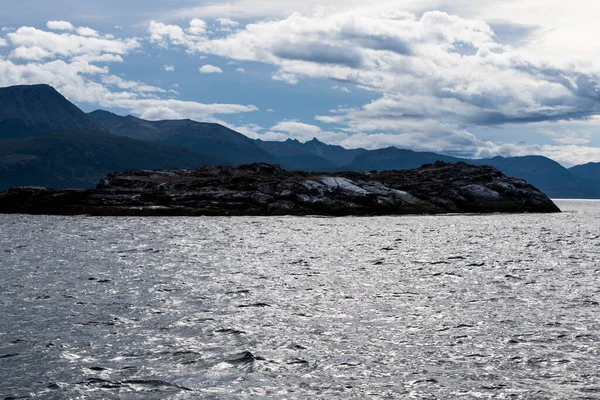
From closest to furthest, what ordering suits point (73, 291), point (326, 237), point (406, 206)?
point (73, 291) → point (326, 237) → point (406, 206)

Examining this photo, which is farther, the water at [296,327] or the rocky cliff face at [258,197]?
the rocky cliff face at [258,197]

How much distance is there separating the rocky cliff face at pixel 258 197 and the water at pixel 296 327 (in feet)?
304

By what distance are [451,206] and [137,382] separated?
167522mm

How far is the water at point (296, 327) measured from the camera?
777 inches

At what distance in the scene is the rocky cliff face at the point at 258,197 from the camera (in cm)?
15362

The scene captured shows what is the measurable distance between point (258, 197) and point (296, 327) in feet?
425

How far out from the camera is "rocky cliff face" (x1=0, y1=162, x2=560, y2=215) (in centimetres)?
15362

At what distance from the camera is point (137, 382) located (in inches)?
776

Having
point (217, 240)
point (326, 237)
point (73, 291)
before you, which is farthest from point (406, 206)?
point (73, 291)

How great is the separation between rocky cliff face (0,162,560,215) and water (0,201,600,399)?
92.6 m

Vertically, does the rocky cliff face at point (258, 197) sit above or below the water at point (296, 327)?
above

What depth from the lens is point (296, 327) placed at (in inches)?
1122

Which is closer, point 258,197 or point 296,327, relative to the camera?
point 296,327

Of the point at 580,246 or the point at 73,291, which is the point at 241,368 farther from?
the point at 580,246
